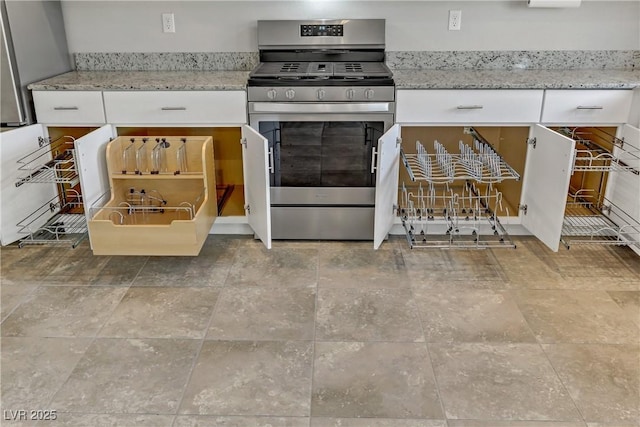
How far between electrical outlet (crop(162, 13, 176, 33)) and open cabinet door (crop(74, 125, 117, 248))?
723 millimetres

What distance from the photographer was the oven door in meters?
2.69

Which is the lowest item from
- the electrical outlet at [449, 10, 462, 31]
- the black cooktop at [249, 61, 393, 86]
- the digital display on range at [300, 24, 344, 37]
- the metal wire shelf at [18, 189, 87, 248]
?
the metal wire shelf at [18, 189, 87, 248]

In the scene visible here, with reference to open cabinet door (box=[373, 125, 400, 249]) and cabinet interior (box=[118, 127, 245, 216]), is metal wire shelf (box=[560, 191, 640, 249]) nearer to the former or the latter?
open cabinet door (box=[373, 125, 400, 249])

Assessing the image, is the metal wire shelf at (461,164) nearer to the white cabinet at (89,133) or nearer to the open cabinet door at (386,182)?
the open cabinet door at (386,182)

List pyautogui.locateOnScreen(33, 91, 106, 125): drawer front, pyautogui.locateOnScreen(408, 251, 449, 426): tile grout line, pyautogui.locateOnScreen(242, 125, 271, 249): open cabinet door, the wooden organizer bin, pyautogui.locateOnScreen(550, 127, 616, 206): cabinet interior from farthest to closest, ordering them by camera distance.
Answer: pyautogui.locateOnScreen(550, 127, 616, 206): cabinet interior → pyautogui.locateOnScreen(33, 91, 106, 125): drawer front → pyautogui.locateOnScreen(242, 125, 271, 249): open cabinet door → the wooden organizer bin → pyautogui.locateOnScreen(408, 251, 449, 426): tile grout line

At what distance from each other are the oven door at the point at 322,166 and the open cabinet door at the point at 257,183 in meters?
0.12

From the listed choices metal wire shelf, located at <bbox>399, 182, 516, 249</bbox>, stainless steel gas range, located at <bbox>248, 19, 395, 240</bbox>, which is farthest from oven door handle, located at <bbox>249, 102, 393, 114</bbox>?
metal wire shelf, located at <bbox>399, 182, 516, 249</bbox>

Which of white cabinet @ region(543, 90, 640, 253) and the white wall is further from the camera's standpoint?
the white wall

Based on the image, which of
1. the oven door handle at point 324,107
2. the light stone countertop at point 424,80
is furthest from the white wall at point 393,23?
the oven door handle at point 324,107

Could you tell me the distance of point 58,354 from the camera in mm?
2008

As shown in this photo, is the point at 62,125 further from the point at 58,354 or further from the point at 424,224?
the point at 424,224

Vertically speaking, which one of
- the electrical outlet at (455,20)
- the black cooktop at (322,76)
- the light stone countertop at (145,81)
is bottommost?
the light stone countertop at (145,81)

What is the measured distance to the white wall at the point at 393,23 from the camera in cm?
303

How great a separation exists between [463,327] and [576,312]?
1.69 ft
